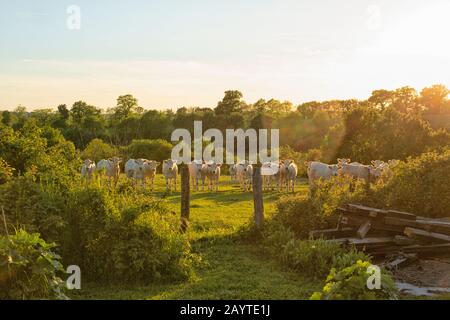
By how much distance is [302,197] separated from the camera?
1572 cm

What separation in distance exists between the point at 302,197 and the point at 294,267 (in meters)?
3.44

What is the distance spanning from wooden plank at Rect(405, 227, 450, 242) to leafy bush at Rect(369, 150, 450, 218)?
9.02ft

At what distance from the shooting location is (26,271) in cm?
923

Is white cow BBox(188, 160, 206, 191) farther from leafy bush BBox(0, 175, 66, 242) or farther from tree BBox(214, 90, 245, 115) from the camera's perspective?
tree BBox(214, 90, 245, 115)

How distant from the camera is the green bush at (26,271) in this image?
902cm

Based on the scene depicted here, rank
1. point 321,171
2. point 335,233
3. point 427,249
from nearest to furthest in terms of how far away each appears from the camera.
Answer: point 427,249 < point 335,233 < point 321,171

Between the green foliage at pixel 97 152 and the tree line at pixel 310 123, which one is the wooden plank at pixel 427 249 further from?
the green foliage at pixel 97 152

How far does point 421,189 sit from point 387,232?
9.17ft

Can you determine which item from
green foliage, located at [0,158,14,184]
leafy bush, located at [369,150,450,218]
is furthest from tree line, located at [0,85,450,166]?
leafy bush, located at [369,150,450,218]

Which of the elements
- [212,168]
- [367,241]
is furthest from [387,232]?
[212,168]

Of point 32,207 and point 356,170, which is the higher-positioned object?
point 32,207

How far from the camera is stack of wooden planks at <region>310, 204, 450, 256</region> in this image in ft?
43.0

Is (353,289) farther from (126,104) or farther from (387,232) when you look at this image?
(126,104)
